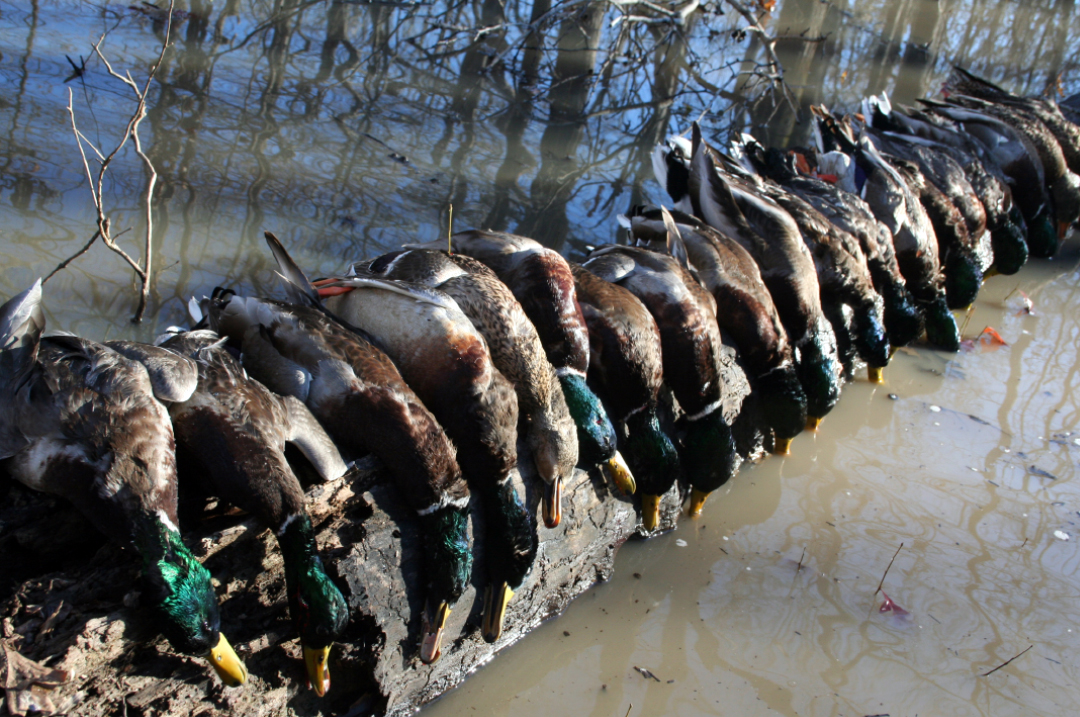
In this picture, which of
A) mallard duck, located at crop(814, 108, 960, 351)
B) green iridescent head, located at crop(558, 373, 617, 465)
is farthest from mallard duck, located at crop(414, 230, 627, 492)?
mallard duck, located at crop(814, 108, 960, 351)

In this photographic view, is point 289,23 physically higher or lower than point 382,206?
higher

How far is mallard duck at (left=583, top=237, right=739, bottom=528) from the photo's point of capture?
3.16 meters

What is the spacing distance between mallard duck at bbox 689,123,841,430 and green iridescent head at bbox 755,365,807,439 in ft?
0.81

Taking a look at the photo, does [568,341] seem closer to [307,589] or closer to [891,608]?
[307,589]

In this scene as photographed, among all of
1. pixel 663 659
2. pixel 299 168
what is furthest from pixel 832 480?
pixel 299 168

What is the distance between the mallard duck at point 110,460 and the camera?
1855 millimetres

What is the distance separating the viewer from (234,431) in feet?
6.80

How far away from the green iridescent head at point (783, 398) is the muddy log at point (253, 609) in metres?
1.27

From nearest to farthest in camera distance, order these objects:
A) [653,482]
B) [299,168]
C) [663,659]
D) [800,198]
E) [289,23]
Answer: [663,659] < [653,482] < [800,198] < [299,168] < [289,23]

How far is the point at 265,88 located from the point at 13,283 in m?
3.09

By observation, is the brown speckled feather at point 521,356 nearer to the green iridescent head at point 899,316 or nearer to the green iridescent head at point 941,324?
the green iridescent head at point 899,316

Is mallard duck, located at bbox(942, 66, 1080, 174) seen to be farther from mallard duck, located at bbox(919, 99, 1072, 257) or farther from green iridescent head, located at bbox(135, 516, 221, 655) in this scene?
green iridescent head, located at bbox(135, 516, 221, 655)

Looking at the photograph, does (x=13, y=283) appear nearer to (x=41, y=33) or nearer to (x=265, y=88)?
(x=265, y=88)

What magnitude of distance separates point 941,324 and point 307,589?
14.4 feet
